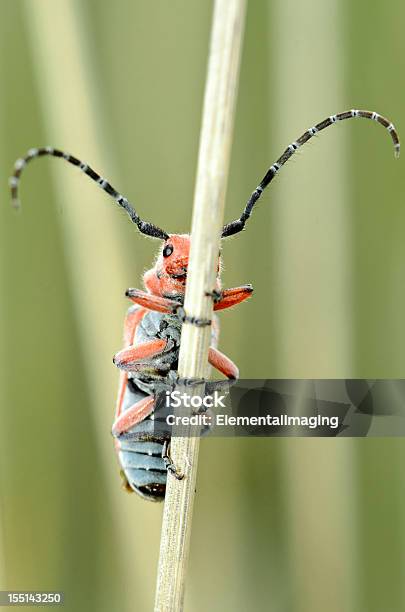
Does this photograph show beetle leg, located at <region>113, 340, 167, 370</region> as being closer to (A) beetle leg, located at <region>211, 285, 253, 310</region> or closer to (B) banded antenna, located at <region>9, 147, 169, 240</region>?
(A) beetle leg, located at <region>211, 285, 253, 310</region>

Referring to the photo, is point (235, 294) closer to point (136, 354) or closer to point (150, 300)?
point (150, 300)

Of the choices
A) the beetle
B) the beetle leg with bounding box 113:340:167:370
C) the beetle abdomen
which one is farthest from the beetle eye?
the beetle abdomen

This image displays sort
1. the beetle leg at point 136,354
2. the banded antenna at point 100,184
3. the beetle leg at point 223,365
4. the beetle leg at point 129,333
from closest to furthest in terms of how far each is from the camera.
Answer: the banded antenna at point 100,184 < the beetle leg at point 136,354 < the beetle leg at point 223,365 < the beetle leg at point 129,333

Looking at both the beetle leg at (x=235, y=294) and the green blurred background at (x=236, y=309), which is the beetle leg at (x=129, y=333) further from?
the beetle leg at (x=235, y=294)

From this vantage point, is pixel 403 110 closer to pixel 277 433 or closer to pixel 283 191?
pixel 283 191

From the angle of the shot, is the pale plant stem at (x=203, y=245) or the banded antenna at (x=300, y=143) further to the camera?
the banded antenna at (x=300, y=143)

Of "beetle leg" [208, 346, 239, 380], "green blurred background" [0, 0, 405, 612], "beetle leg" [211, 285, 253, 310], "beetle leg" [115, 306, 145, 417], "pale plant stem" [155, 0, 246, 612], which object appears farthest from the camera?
"green blurred background" [0, 0, 405, 612]

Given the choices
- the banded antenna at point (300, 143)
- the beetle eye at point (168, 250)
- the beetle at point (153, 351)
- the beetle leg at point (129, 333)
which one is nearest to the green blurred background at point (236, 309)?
the beetle leg at point (129, 333)
